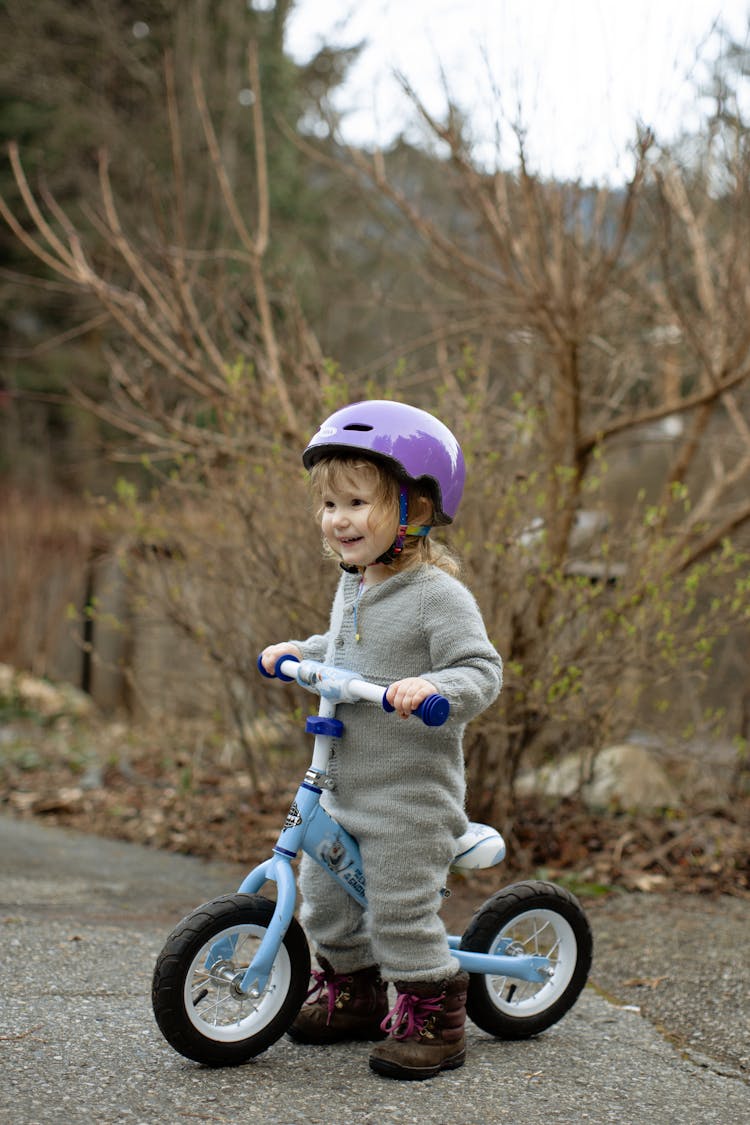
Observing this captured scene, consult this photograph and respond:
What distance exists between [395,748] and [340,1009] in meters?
0.70

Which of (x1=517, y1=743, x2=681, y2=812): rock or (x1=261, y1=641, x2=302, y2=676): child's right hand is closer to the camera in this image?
(x1=261, y1=641, x2=302, y2=676): child's right hand

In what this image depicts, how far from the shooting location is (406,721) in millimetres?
2854

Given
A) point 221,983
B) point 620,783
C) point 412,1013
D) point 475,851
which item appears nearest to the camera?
point 221,983

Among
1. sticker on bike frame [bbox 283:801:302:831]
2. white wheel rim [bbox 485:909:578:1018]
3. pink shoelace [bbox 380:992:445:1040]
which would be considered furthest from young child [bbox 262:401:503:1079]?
white wheel rim [bbox 485:909:578:1018]

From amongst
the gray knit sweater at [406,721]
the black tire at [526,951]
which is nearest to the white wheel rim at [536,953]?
the black tire at [526,951]

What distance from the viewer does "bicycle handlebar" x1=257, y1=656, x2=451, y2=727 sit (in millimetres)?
2488

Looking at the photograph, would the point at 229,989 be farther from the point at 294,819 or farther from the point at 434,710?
the point at 434,710

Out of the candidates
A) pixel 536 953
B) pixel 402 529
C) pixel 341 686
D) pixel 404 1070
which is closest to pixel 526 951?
pixel 536 953

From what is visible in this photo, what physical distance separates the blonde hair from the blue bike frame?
0.36 m

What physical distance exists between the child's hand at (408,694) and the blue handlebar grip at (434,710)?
22mm

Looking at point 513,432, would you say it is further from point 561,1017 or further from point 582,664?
point 561,1017

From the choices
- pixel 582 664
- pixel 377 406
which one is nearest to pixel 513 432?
pixel 582 664

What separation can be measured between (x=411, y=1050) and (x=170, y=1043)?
1.83 feet

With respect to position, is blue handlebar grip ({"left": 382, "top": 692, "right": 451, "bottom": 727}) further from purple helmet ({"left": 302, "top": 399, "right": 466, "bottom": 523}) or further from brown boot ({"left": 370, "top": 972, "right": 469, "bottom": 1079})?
brown boot ({"left": 370, "top": 972, "right": 469, "bottom": 1079})
